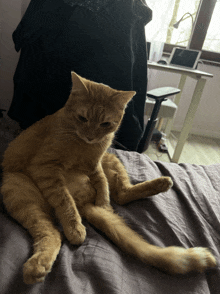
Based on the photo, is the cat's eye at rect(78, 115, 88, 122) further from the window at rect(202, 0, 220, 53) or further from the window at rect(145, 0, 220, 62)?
Result: the window at rect(202, 0, 220, 53)

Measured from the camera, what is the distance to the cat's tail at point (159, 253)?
23.5 inches

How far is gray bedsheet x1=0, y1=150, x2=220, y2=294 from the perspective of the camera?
0.51 meters

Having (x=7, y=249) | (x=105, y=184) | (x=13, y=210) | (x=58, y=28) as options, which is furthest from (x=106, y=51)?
(x=7, y=249)

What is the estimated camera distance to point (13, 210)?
2.23ft

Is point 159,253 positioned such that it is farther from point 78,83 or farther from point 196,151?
point 196,151

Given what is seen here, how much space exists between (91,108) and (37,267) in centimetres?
63

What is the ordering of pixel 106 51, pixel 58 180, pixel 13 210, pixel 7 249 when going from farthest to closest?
pixel 106 51 → pixel 58 180 → pixel 13 210 → pixel 7 249

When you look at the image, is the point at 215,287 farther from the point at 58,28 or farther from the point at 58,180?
the point at 58,28

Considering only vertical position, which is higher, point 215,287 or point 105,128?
point 105,128

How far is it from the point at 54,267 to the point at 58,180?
0.34 meters

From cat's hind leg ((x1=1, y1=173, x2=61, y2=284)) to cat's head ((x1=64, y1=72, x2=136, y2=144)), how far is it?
310 millimetres

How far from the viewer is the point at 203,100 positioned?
3252 mm

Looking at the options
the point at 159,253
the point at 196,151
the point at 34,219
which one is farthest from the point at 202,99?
the point at 34,219

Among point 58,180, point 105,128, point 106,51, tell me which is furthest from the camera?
point 106,51
